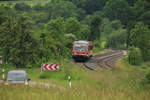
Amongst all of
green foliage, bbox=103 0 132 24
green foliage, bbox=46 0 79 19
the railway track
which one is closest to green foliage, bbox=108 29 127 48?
Answer: green foliage, bbox=103 0 132 24

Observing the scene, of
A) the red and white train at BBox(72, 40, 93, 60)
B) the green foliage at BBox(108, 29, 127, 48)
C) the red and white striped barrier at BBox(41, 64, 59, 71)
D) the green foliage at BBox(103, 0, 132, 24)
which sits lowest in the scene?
the green foliage at BBox(108, 29, 127, 48)

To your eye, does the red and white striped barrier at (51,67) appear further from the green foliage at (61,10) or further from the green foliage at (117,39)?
the green foliage at (61,10)

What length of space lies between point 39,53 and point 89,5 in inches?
4793

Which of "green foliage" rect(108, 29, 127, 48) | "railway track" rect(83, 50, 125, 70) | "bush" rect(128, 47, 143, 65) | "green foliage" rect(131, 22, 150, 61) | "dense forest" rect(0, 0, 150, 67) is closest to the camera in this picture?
"dense forest" rect(0, 0, 150, 67)

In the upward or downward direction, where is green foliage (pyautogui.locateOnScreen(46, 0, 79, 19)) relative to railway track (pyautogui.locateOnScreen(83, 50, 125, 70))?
upward

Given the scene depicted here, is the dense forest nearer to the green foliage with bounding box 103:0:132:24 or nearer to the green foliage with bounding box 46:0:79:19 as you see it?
the green foliage with bounding box 46:0:79:19

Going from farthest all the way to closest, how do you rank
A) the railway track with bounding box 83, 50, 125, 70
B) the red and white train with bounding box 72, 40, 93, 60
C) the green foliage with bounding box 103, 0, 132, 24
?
the green foliage with bounding box 103, 0, 132, 24, the red and white train with bounding box 72, 40, 93, 60, the railway track with bounding box 83, 50, 125, 70

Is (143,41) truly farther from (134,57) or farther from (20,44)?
(20,44)

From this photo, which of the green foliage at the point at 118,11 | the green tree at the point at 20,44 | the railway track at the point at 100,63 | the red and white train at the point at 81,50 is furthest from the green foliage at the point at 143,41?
the green foliage at the point at 118,11

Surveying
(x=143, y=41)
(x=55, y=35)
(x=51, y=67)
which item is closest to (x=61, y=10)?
(x=143, y=41)

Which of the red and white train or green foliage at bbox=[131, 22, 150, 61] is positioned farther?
green foliage at bbox=[131, 22, 150, 61]

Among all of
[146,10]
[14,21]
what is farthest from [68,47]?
[146,10]

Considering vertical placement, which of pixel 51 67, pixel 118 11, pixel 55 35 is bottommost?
pixel 51 67

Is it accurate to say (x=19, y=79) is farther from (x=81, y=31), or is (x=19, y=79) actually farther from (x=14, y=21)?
(x=81, y=31)
